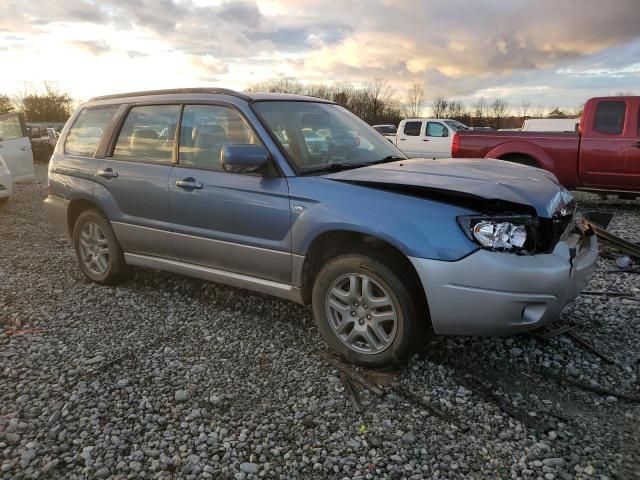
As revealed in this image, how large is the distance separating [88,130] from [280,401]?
3514mm

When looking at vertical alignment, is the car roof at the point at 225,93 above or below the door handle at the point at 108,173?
above

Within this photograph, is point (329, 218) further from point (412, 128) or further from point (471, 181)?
point (412, 128)

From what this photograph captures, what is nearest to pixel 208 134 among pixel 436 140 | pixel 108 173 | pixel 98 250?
pixel 108 173

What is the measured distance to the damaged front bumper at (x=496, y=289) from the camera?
9.04 ft

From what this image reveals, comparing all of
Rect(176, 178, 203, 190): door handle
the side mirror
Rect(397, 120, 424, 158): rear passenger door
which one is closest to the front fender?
the side mirror

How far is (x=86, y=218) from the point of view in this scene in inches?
193

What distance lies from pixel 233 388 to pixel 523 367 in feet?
6.07

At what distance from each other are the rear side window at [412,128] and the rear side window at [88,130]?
14.9m

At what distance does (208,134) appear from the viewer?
397 centimetres

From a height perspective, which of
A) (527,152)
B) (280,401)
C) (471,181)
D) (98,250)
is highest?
(527,152)

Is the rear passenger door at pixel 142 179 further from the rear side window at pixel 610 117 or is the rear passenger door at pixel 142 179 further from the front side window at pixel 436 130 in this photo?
the front side window at pixel 436 130

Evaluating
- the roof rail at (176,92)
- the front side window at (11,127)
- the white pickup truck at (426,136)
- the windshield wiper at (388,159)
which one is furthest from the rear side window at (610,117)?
the front side window at (11,127)

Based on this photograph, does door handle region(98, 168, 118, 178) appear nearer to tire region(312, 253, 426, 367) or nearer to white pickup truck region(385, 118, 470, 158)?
tire region(312, 253, 426, 367)

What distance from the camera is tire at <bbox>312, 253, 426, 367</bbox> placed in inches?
119
